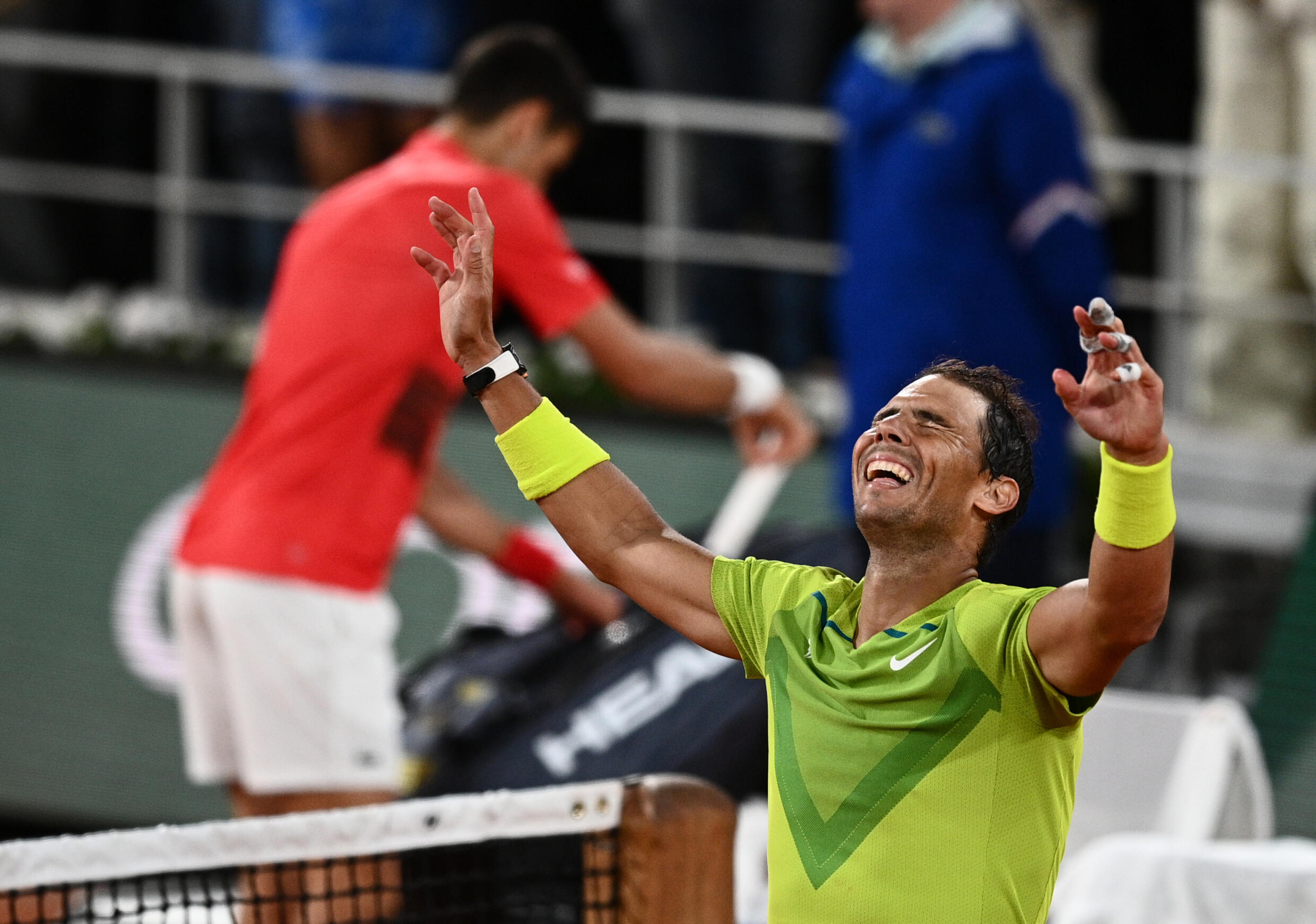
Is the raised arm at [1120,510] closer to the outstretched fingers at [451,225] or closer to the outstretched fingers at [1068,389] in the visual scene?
the outstretched fingers at [1068,389]

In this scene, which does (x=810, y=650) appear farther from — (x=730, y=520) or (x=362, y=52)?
(x=362, y=52)

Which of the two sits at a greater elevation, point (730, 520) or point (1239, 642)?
point (730, 520)

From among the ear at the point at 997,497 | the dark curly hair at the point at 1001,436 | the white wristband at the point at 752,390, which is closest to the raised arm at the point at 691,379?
the white wristband at the point at 752,390

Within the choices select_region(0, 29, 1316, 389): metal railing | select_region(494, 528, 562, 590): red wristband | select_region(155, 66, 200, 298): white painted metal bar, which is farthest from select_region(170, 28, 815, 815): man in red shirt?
select_region(155, 66, 200, 298): white painted metal bar

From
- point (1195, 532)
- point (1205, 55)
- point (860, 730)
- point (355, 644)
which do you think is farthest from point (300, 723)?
point (1205, 55)

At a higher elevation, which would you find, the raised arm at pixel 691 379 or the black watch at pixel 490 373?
the black watch at pixel 490 373

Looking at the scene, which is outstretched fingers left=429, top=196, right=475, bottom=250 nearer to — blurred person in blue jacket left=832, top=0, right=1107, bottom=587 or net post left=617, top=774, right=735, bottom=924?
net post left=617, top=774, right=735, bottom=924

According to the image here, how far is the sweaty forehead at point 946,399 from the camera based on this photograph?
8.38ft

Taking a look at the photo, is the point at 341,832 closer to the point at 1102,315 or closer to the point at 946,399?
the point at 946,399

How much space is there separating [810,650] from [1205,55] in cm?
488

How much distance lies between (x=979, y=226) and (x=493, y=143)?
4.28ft

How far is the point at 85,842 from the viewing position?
2963mm

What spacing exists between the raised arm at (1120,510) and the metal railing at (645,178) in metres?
3.80

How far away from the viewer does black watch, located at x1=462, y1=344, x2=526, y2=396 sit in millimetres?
2775
